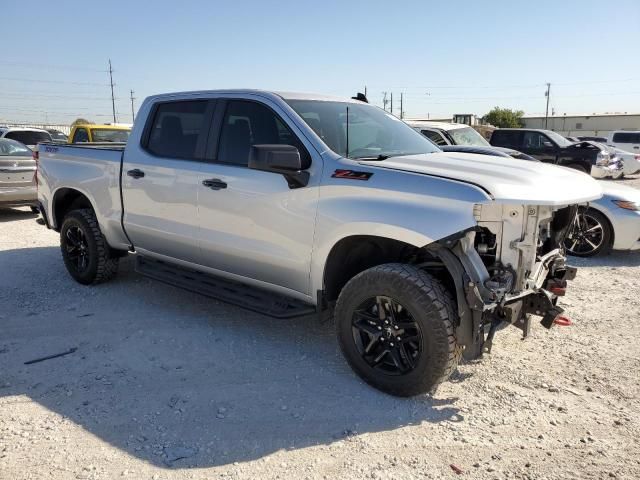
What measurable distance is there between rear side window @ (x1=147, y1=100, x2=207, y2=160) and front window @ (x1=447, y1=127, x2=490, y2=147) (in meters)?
7.89

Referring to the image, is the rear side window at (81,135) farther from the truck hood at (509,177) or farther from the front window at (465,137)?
the truck hood at (509,177)

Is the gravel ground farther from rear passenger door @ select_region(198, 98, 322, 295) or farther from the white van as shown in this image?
the white van

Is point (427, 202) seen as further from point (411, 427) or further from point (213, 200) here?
point (213, 200)

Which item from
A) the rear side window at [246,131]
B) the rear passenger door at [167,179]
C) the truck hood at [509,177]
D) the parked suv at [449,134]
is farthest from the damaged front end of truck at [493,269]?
the parked suv at [449,134]

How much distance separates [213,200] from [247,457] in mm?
2120

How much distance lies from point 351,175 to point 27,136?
15.9 metres

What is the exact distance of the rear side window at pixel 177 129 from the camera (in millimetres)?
4695

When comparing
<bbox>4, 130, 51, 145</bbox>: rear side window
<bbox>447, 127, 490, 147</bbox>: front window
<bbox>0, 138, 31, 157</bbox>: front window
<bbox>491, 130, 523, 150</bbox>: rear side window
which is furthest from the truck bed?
<bbox>491, 130, 523, 150</bbox>: rear side window

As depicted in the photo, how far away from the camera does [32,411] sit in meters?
3.39

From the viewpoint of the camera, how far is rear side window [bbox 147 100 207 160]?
4.70 metres

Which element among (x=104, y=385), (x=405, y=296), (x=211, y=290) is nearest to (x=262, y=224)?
(x=211, y=290)

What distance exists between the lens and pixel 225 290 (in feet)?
14.7

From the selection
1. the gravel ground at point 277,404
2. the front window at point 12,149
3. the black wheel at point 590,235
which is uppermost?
the front window at point 12,149

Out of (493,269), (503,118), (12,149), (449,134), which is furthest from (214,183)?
(503,118)
